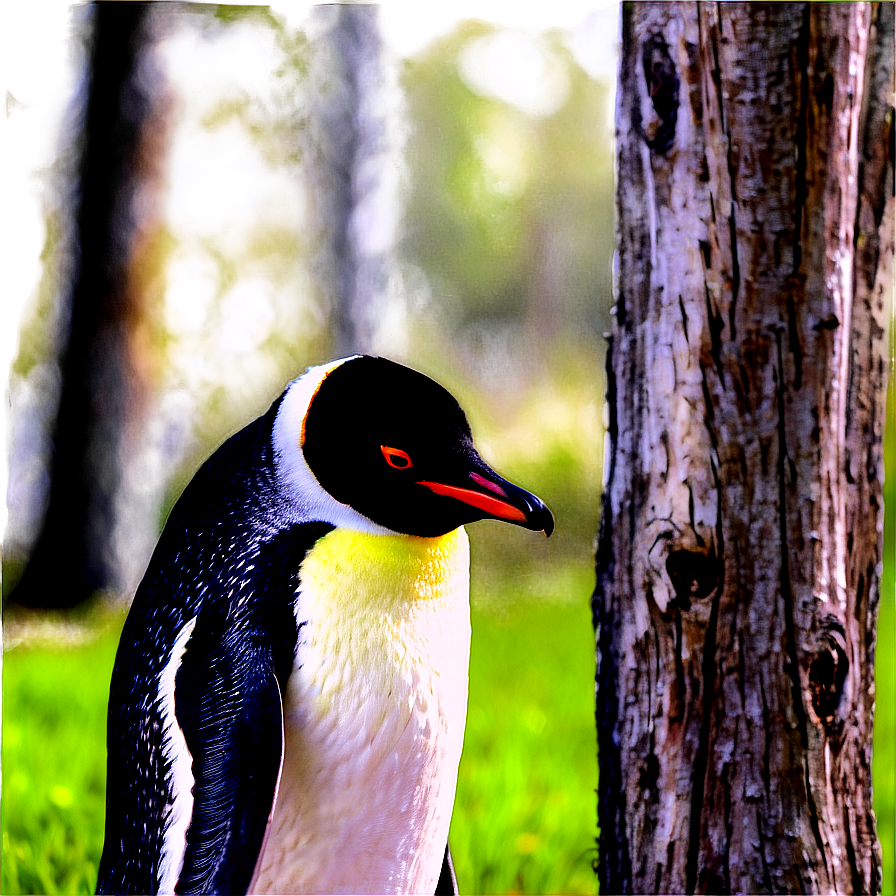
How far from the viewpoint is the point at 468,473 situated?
1.14m

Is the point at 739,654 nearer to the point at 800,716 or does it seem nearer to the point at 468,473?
the point at 800,716

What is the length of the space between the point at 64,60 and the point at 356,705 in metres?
3.84

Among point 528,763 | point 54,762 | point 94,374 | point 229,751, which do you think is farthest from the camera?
point 94,374

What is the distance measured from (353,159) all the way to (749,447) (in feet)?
11.7

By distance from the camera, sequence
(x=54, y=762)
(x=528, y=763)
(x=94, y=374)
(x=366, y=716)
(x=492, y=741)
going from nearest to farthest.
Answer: (x=366, y=716) < (x=54, y=762) < (x=528, y=763) < (x=492, y=741) < (x=94, y=374)

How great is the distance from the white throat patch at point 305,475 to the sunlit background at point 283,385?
3.40 feet

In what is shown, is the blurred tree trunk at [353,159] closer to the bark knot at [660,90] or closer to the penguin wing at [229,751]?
the bark knot at [660,90]

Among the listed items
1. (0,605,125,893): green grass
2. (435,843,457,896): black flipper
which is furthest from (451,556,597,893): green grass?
(0,605,125,893): green grass

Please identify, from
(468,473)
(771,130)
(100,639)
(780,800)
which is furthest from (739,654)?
(100,639)

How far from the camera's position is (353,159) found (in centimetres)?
455

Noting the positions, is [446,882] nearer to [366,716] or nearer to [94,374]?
[366,716]

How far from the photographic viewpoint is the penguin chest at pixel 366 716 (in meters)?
1.19

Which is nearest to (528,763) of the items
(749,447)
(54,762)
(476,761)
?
(476,761)

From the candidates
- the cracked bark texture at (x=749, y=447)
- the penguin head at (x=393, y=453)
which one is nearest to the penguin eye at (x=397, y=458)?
the penguin head at (x=393, y=453)
